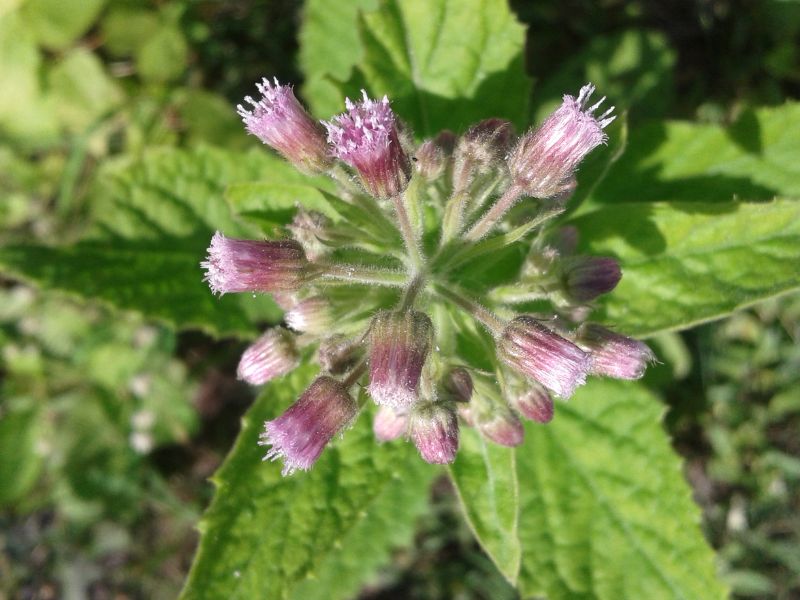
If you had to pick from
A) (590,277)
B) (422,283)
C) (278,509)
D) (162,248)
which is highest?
(162,248)

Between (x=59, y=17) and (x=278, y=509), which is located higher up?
(x=59, y=17)

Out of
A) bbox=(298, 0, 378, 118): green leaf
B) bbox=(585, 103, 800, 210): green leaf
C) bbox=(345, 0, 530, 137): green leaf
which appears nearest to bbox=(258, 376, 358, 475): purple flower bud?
bbox=(345, 0, 530, 137): green leaf

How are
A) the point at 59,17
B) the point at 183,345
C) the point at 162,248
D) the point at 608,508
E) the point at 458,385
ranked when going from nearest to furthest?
the point at 458,385
the point at 608,508
the point at 162,248
the point at 59,17
the point at 183,345

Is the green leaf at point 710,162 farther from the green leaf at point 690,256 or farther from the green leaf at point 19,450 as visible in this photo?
the green leaf at point 19,450

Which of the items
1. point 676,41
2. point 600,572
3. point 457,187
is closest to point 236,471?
point 457,187

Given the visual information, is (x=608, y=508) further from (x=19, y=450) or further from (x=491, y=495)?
(x=19, y=450)

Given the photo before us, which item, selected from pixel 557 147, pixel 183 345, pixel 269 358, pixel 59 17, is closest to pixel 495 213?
pixel 557 147

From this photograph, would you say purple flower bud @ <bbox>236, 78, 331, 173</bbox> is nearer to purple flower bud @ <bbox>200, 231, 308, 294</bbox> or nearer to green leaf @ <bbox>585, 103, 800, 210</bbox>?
purple flower bud @ <bbox>200, 231, 308, 294</bbox>
